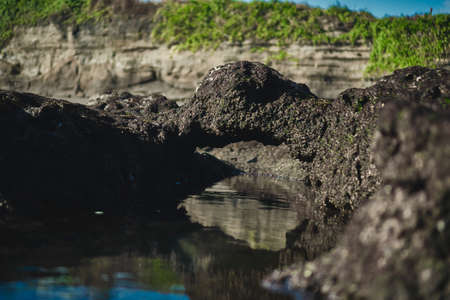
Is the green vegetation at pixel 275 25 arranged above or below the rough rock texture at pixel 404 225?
above

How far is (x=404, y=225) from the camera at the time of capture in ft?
7.12

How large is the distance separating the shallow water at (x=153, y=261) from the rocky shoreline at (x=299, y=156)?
0.37 meters

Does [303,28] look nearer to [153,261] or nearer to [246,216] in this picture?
[246,216]

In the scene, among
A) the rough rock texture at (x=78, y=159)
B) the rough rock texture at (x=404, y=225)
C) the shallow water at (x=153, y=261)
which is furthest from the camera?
the rough rock texture at (x=78, y=159)

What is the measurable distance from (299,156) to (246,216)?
196cm

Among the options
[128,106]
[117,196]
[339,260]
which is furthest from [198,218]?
[128,106]

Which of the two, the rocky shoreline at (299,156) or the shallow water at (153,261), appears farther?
the shallow water at (153,261)

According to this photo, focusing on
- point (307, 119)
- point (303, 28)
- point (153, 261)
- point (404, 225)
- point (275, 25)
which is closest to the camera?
point (404, 225)

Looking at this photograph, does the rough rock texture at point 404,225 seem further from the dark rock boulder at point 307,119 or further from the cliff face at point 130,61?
the cliff face at point 130,61

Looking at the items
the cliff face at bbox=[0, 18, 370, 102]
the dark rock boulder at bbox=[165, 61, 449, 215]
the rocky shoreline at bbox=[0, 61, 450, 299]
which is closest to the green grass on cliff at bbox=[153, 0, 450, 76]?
the cliff face at bbox=[0, 18, 370, 102]

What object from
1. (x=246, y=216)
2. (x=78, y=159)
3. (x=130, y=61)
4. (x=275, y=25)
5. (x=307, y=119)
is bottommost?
(x=246, y=216)

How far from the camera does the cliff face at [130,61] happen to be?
17.0 metres

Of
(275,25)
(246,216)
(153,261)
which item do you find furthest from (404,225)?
(275,25)

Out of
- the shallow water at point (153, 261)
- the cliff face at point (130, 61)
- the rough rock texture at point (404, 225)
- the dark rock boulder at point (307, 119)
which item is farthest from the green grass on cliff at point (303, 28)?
the rough rock texture at point (404, 225)
